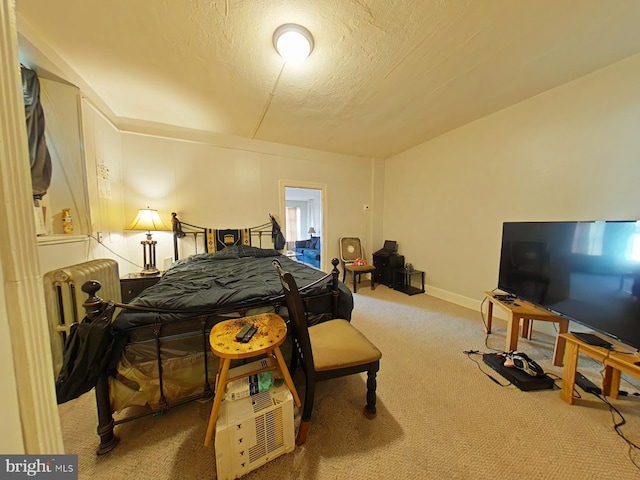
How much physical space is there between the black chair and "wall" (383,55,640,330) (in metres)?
2.48

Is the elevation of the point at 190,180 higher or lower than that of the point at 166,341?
higher

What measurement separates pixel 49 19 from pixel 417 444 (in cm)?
363

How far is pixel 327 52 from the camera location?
1.83 meters

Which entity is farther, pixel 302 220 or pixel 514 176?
pixel 302 220

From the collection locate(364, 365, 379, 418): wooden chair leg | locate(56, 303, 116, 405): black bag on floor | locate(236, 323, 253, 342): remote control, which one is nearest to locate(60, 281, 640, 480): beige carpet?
locate(364, 365, 379, 418): wooden chair leg

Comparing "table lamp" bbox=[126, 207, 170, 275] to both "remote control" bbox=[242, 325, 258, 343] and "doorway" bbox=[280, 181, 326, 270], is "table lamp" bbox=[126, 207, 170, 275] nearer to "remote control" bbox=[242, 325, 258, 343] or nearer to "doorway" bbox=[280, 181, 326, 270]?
"remote control" bbox=[242, 325, 258, 343]

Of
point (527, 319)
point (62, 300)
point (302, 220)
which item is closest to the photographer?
point (62, 300)

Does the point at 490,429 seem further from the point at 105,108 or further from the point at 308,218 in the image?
the point at 308,218

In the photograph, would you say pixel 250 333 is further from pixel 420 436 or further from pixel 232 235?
pixel 232 235

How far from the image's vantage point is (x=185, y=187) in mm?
3318

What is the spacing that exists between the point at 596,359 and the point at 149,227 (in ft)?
13.7

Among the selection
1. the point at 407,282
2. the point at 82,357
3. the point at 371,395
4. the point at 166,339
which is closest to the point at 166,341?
the point at 166,339

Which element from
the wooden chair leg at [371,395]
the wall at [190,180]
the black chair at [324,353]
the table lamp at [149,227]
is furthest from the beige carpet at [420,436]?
the wall at [190,180]

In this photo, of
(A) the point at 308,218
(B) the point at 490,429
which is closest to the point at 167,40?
(B) the point at 490,429
